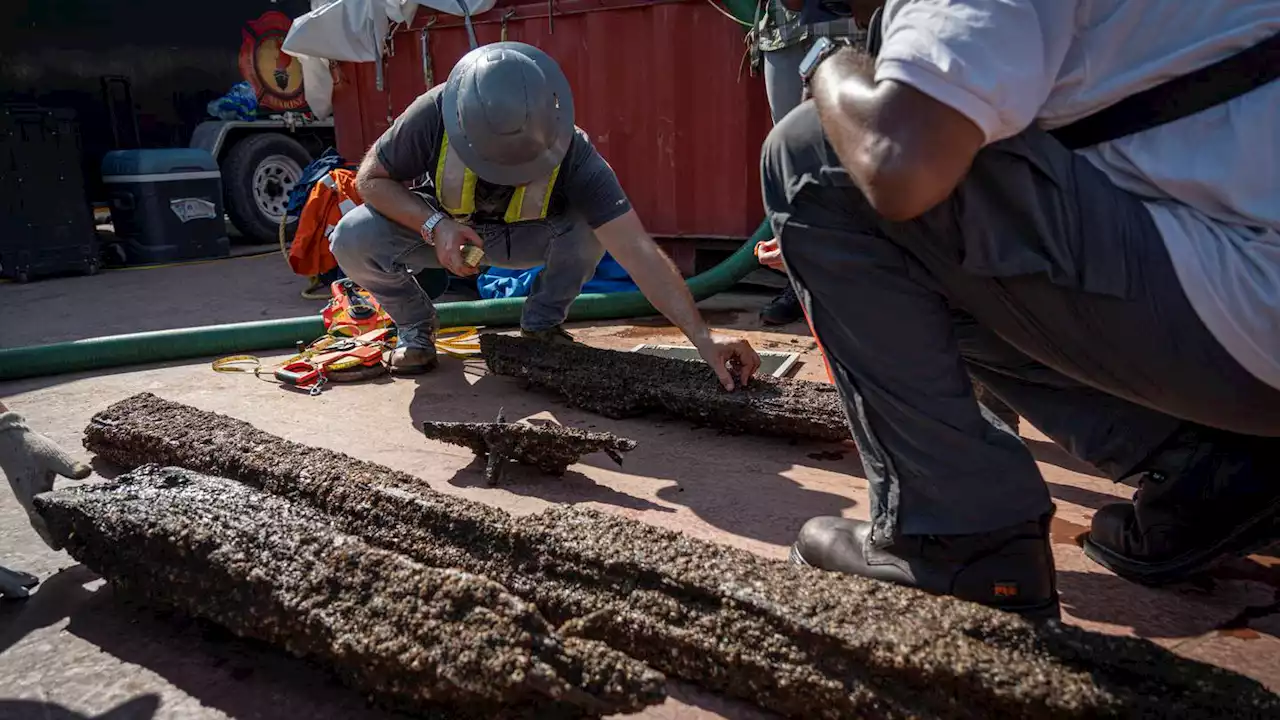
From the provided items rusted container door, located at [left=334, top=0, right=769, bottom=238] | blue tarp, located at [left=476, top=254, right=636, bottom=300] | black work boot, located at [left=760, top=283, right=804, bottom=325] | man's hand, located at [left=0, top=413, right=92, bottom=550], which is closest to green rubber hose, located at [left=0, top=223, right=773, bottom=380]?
black work boot, located at [left=760, top=283, right=804, bottom=325]

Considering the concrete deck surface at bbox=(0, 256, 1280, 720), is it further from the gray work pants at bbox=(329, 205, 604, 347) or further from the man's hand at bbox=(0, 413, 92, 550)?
the gray work pants at bbox=(329, 205, 604, 347)

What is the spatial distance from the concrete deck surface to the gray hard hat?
2.74 feet

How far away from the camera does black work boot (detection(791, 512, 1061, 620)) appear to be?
1564mm

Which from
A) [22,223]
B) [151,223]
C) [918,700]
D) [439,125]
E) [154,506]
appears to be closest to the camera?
[918,700]

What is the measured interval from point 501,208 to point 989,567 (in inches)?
94.3

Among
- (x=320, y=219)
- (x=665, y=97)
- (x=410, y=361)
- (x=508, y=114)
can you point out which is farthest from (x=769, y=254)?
(x=320, y=219)

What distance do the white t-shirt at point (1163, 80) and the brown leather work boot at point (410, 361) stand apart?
260 cm

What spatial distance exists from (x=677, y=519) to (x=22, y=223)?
21.2ft

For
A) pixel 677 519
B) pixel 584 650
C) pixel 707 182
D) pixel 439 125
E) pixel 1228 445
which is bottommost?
pixel 677 519

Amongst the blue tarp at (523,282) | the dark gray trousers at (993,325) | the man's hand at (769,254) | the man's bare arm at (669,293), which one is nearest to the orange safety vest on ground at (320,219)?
the blue tarp at (523,282)

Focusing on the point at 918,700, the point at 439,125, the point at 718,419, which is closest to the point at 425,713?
the point at 918,700

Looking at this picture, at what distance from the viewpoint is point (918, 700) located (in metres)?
1.34

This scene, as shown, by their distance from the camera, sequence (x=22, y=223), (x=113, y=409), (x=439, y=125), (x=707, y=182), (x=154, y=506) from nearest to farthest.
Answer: (x=154, y=506), (x=113, y=409), (x=439, y=125), (x=707, y=182), (x=22, y=223)

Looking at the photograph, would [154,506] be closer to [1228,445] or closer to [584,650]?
Result: [584,650]
